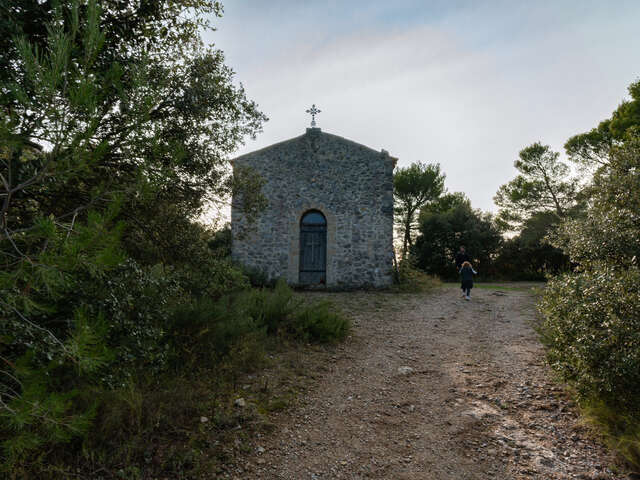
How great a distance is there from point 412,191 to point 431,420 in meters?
25.9

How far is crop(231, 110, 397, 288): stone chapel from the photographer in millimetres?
12117

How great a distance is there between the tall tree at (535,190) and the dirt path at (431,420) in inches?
738

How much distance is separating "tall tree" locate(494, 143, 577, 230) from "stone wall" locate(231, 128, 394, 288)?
573 inches

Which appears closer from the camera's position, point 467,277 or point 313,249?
point 467,277

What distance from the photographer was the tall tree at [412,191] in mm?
28000

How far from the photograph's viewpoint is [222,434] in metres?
3.25

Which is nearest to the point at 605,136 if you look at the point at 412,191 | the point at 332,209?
the point at 412,191

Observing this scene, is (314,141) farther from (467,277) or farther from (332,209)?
(467,277)

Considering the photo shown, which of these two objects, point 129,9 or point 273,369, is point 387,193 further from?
point 129,9

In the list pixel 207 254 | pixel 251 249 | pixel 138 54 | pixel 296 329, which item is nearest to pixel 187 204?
pixel 207 254

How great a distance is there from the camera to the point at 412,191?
92.8 ft

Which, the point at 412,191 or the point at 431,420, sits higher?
the point at 412,191

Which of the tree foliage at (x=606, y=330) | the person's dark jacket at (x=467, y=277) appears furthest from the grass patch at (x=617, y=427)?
the person's dark jacket at (x=467, y=277)

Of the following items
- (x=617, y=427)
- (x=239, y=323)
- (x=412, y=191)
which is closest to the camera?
(x=617, y=427)
